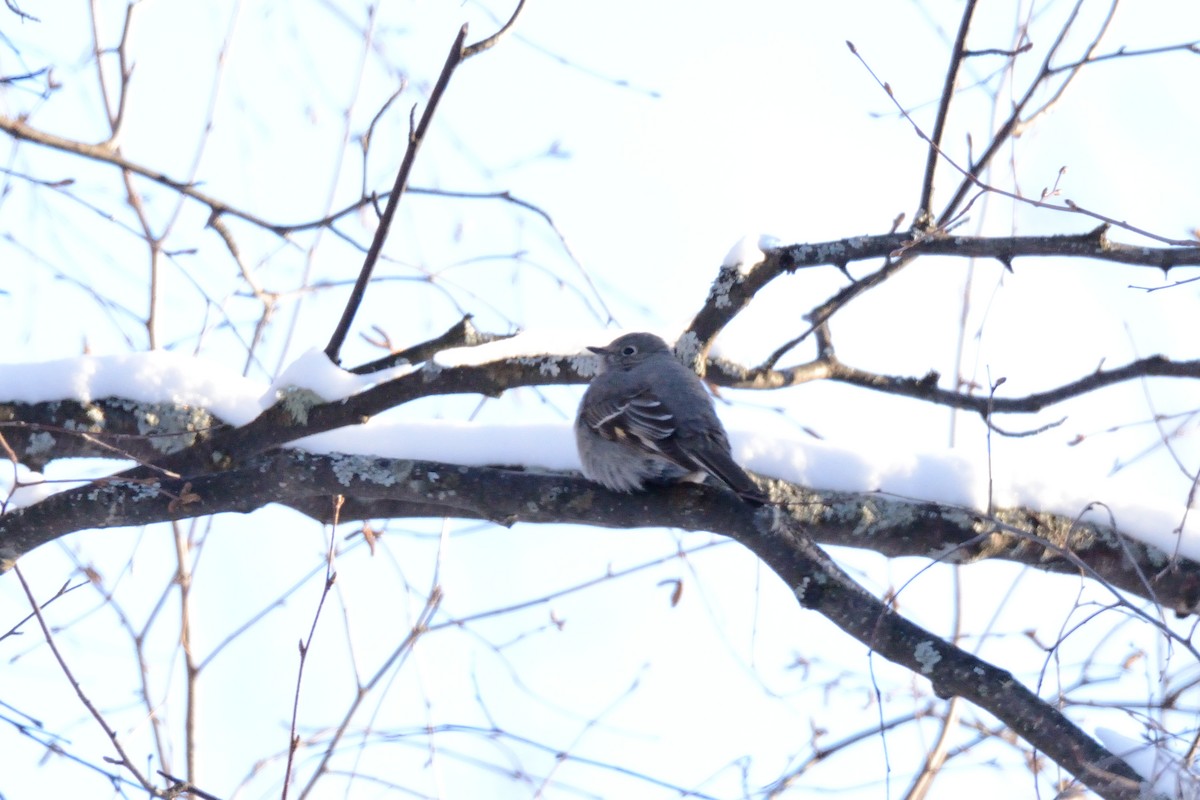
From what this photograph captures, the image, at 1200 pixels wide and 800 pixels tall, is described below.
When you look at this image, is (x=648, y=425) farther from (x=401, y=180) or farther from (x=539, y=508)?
(x=401, y=180)

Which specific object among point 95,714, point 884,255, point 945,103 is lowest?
point 95,714

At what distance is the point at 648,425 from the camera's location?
12.5ft

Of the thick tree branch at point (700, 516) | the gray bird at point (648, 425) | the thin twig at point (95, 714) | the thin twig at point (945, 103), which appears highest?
the thin twig at point (945, 103)

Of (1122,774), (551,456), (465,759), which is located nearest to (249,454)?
(551,456)

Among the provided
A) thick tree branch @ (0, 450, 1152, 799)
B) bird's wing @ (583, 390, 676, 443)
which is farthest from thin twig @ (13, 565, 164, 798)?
bird's wing @ (583, 390, 676, 443)

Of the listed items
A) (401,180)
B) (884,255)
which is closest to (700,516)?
(884,255)

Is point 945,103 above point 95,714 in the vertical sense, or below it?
above

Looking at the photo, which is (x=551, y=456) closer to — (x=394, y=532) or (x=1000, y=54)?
(x=394, y=532)

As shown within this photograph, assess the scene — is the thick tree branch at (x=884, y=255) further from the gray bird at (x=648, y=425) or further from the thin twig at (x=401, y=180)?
the thin twig at (x=401, y=180)

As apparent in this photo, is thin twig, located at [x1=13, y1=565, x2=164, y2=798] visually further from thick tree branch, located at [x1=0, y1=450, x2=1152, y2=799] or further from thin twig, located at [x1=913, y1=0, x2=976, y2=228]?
thin twig, located at [x1=913, y1=0, x2=976, y2=228]

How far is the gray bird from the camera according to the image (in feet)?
11.3

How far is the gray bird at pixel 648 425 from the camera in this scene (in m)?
3.43

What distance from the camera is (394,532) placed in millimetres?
4977

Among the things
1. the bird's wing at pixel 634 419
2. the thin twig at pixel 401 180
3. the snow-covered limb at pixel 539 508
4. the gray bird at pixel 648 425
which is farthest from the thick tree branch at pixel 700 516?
the thin twig at pixel 401 180
